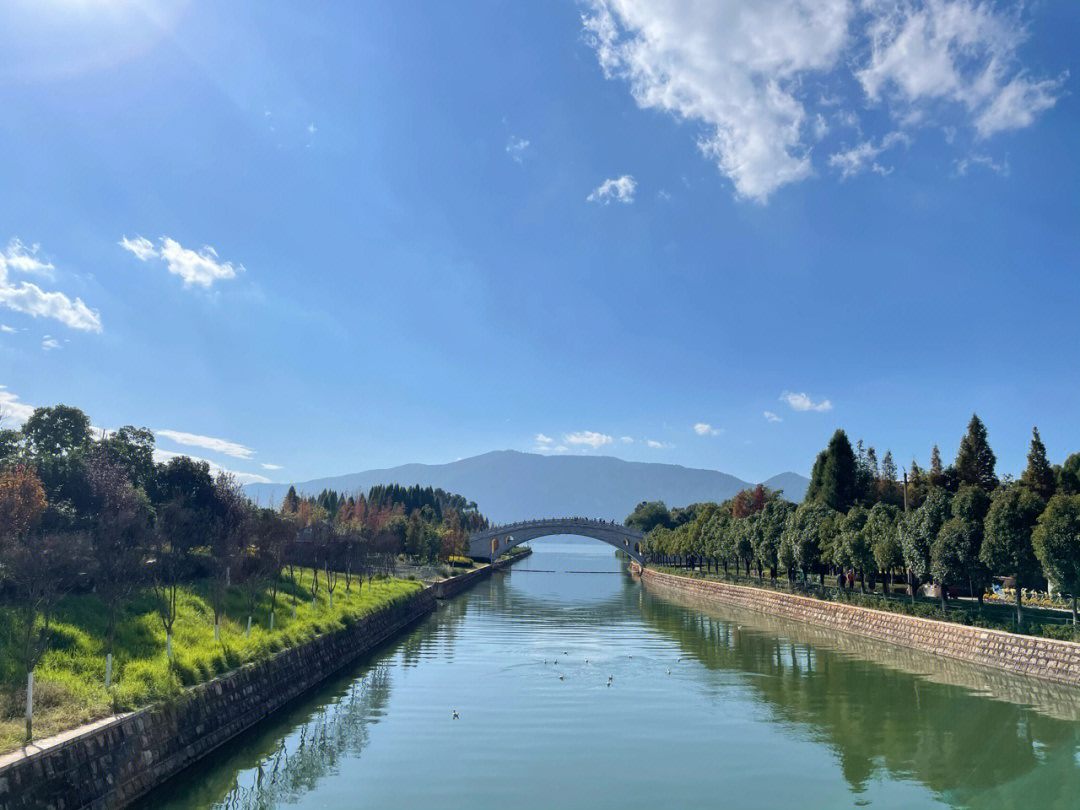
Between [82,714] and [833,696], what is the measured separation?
2597 centimetres

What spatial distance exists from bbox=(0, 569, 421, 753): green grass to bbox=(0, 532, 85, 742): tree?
407mm

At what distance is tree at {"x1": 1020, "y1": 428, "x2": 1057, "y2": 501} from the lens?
60.5 m

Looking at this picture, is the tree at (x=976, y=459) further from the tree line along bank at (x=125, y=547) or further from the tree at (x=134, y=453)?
the tree at (x=134, y=453)

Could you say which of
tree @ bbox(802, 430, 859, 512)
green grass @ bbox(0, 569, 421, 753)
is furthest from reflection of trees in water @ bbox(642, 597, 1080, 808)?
tree @ bbox(802, 430, 859, 512)

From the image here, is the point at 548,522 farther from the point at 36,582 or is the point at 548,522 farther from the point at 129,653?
the point at 36,582

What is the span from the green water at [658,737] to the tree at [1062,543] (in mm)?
4656

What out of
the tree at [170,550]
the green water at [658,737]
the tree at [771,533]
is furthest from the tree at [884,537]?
the tree at [170,550]

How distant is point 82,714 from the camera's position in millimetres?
15555

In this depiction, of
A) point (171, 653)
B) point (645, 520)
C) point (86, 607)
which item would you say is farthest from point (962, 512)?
point (645, 520)

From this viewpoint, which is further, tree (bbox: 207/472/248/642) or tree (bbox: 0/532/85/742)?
tree (bbox: 207/472/248/642)

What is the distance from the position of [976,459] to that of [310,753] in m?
68.1

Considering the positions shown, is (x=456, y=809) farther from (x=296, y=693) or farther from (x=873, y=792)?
(x=296, y=693)

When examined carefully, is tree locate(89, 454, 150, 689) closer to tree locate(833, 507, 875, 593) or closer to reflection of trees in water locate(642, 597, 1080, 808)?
reflection of trees in water locate(642, 597, 1080, 808)

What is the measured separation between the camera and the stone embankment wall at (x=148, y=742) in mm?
13054
